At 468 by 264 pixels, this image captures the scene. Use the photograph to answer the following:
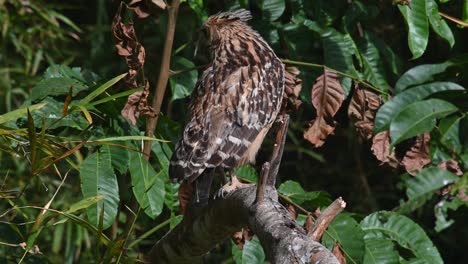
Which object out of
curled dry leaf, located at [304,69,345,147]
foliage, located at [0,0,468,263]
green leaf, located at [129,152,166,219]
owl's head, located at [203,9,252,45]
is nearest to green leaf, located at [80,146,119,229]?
foliage, located at [0,0,468,263]

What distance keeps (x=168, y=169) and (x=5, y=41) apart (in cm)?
202

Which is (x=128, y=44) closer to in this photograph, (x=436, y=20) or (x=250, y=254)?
(x=250, y=254)

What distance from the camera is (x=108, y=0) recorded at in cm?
610

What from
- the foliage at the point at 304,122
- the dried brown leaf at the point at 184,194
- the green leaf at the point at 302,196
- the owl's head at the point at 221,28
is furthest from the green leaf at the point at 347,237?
the owl's head at the point at 221,28

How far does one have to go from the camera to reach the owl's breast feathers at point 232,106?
3.82m

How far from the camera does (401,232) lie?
12.1 ft

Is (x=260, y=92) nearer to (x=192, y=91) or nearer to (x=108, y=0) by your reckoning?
(x=192, y=91)

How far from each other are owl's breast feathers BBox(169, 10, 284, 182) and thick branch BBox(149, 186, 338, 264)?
0.31 m

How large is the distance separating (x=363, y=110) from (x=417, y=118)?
45 centimetres

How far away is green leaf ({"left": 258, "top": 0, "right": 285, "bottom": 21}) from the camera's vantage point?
13.4 ft

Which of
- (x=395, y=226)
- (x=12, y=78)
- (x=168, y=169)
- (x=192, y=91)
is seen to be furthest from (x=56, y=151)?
(x=12, y=78)

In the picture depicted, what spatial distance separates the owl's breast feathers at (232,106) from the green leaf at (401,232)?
59 centimetres

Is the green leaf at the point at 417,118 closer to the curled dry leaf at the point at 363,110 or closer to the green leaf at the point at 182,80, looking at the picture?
the curled dry leaf at the point at 363,110

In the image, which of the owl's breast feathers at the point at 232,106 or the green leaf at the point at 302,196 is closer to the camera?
the green leaf at the point at 302,196
